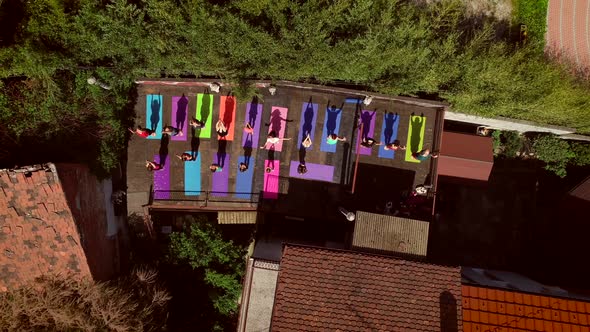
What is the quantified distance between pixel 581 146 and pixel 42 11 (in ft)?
86.2

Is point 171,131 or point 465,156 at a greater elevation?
point 465,156

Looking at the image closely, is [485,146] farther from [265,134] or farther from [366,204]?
[265,134]

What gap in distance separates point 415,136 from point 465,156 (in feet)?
9.79

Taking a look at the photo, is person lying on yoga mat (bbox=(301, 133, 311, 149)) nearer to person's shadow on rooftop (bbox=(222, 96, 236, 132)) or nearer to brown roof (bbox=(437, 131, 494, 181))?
person's shadow on rooftop (bbox=(222, 96, 236, 132))

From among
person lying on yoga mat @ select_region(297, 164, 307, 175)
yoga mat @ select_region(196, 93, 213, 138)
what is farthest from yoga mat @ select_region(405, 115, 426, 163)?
yoga mat @ select_region(196, 93, 213, 138)

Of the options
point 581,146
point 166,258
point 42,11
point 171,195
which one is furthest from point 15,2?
point 581,146

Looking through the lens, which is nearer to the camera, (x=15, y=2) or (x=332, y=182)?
(x=15, y=2)

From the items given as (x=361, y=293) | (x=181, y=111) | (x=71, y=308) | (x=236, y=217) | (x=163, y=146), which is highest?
(x=181, y=111)

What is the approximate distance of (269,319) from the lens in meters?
15.9

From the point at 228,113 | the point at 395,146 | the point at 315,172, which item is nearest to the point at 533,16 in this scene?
the point at 395,146

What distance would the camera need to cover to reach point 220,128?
56.4ft

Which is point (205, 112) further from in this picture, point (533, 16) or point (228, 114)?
point (533, 16)

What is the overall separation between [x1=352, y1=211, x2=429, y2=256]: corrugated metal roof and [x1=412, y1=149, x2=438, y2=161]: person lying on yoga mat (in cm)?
331

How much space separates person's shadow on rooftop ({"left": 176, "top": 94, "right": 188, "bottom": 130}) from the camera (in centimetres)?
1777
